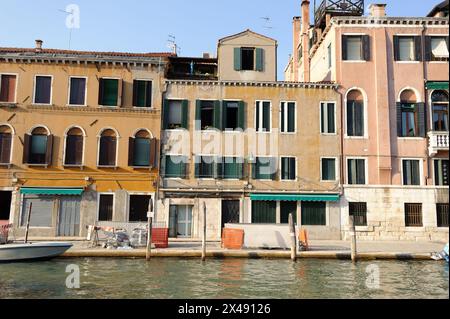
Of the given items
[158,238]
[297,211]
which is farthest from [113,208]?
[297,211]

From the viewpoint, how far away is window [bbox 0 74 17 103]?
2222cm

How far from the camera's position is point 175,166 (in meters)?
22.4

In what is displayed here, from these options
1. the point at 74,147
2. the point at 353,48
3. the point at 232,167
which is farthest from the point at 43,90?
the point at 353,48

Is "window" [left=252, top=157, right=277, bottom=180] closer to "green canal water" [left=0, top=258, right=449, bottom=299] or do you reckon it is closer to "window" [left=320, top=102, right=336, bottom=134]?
"window" [left=320, top=102, right=336, bottom=134]

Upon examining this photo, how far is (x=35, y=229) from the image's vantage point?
21.4 meters

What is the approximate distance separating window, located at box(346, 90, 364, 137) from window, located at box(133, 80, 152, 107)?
10.6 meters

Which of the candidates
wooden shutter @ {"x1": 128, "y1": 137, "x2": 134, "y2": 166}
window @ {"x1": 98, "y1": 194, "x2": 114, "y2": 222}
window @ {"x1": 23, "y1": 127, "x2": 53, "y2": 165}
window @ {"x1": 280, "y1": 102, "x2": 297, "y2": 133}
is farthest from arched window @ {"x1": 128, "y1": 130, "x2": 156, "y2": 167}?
window @ {"x1": 280, "y1": 102, "x2": 297, "y2": 133}

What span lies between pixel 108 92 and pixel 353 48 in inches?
524

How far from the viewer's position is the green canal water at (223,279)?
35.6 ft

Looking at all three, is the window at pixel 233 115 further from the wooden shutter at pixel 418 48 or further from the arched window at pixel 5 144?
the arched window at pixel 5 144
